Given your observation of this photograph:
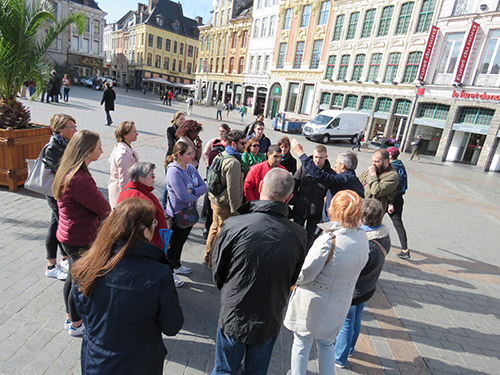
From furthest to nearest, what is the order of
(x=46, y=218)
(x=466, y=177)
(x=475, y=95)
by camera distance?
(x=475, y=95) → (x=466, y=177) → (x=46, y=218)

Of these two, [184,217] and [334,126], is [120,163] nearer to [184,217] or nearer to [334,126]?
[184,217]

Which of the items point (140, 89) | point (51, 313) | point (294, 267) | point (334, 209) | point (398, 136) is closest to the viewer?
point (294, 267)

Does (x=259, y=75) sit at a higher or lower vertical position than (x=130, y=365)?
higher

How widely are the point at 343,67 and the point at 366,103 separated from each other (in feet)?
15.3

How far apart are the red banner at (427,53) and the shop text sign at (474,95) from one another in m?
2.70

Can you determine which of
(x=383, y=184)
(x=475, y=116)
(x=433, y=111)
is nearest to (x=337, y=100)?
(x=433, y=111)

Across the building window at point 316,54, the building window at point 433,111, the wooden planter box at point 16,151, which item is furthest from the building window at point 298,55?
the wooden planter box at point 16,151

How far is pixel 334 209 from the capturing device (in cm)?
246

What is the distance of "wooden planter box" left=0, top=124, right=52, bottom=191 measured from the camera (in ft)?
19.1

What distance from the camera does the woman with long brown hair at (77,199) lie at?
2.69 metres

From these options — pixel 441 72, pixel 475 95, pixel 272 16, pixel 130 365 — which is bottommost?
pixel 130 365

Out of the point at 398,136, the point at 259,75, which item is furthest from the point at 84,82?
the point at 398,136

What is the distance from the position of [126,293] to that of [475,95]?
84.9ft

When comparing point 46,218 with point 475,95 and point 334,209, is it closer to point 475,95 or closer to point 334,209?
point 334,209
